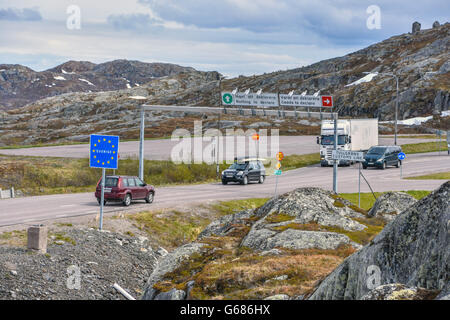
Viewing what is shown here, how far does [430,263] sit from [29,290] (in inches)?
471

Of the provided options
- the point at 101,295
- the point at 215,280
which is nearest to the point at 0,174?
the point at 101,295

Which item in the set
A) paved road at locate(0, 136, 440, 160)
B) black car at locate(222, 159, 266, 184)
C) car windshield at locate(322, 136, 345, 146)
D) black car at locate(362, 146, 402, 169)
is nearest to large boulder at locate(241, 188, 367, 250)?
black car at locate(222, 159, 266, 184)

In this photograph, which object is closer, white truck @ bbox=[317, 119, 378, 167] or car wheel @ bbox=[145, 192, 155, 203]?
car wheel @ bbox=[145, 192, 155, 203]

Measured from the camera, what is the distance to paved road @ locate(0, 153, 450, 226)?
991 inches

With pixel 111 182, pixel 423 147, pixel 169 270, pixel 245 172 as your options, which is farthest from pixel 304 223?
pixel 423 147

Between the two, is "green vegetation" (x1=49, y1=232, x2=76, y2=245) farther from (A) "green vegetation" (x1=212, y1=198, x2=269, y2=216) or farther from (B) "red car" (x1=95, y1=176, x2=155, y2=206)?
(A) "green vegetation" (x1=212, y1=198, x2=269, y2=216)

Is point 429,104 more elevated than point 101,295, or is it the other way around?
point 429,104

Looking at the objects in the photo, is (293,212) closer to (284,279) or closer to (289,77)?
(284,279)

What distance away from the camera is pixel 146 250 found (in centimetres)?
2139

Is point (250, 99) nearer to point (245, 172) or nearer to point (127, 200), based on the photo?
point (127, 200)

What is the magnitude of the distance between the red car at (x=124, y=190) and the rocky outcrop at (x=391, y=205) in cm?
1337

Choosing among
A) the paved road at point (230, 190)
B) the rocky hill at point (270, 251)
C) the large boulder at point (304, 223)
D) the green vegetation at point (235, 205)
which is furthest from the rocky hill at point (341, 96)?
the rocky hill at point (270, 251)

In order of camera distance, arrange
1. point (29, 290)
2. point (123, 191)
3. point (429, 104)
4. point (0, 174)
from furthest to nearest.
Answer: point (429, 104), point (0, 174), point (123, 191), point (29, 290)

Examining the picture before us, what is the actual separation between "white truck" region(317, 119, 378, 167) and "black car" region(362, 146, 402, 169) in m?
1.54
